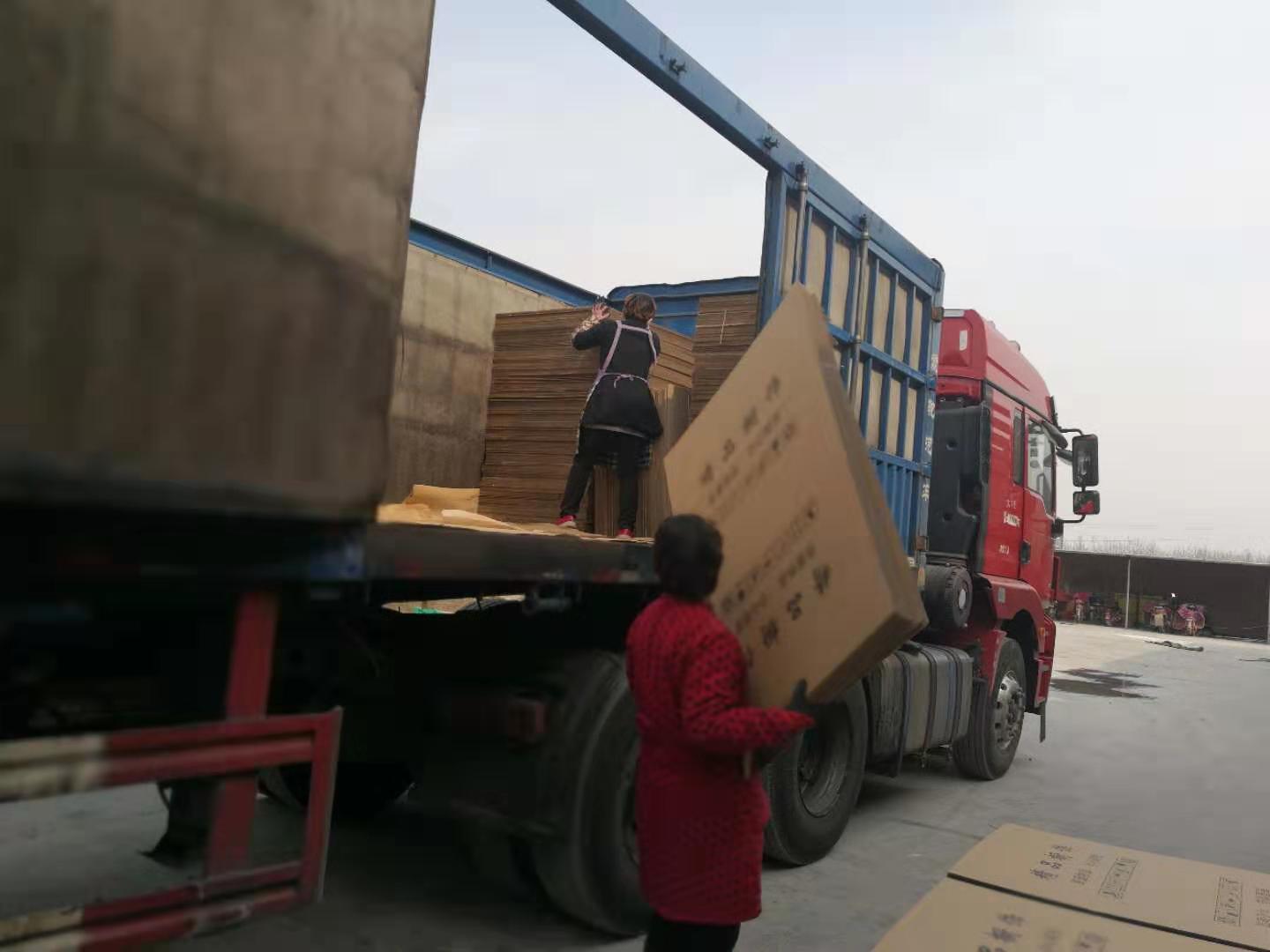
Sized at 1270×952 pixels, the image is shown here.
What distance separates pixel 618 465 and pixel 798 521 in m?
2.18

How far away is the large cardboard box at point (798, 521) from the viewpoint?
2352mm

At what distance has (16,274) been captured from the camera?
1.51 m

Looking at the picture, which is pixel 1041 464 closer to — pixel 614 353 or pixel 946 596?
pixel 946 596

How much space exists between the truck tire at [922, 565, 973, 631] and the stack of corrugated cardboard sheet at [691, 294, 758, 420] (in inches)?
75.3

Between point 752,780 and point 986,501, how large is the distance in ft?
16.1

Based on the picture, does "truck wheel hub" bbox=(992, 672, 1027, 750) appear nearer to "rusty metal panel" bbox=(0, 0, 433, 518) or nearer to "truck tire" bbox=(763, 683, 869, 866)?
"truck tire" bbox=(763, 683, 869, 866)

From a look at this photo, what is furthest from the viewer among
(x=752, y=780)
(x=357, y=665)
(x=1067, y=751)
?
(x=1067, y=751)

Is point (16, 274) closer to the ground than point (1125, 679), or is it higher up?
higher up

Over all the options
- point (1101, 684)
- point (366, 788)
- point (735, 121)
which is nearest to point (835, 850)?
point (366, 788)

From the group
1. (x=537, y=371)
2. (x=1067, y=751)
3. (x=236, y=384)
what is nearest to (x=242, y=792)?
(x=236, y=384)

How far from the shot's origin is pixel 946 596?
6.01 m

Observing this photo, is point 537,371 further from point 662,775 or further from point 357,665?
point 662,775

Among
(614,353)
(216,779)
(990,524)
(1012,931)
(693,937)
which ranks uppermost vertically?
(614,353)

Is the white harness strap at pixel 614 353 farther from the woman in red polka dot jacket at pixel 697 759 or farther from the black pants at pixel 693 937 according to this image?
the black pants at pixel 693 937
